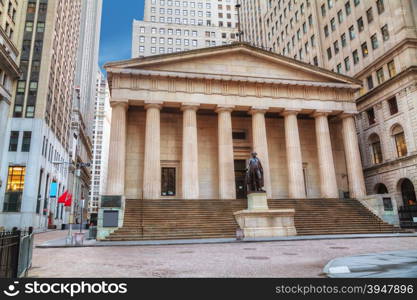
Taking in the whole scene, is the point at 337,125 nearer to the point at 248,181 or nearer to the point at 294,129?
the point at 294,129

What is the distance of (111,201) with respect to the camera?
24.2 m

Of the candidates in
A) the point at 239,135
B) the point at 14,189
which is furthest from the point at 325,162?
the point at 14,189

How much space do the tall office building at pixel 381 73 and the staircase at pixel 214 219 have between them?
154 inches

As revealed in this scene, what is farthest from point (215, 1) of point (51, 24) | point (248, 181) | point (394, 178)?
point (248, 181)

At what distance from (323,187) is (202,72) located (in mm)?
17758

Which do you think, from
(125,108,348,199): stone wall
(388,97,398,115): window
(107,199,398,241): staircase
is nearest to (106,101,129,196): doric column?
(107,199,398,241): staircase

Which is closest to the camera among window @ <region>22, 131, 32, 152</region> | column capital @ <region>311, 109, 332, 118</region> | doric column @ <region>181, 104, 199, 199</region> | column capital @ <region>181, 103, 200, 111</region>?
doric column @ <region>181, 104, 199, 199</region>

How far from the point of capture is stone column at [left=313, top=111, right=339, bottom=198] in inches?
1312

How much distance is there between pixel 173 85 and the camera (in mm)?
32219

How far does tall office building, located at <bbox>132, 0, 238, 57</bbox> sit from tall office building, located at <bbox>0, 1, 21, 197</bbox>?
4070 cm

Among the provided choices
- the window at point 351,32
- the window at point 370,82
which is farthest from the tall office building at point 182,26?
the window at point 370,82

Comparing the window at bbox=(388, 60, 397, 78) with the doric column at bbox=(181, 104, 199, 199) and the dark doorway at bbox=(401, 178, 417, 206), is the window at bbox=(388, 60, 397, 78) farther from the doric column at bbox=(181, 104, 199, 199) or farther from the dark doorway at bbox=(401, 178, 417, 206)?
the doric column at bbox=(181, 104, 199, 199)

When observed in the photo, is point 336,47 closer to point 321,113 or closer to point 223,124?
point 321,113

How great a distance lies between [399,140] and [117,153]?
3073cm
